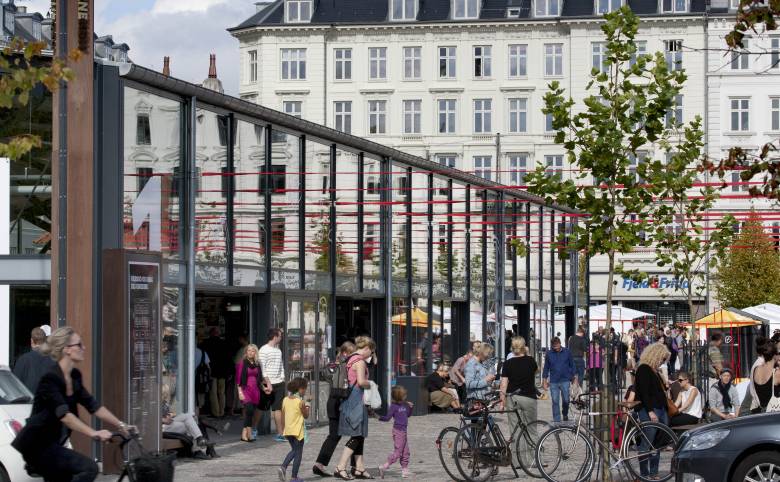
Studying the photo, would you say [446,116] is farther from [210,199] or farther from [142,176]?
[142,176]

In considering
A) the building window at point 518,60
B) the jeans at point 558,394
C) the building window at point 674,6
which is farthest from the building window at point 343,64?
the jeans at point 558,394

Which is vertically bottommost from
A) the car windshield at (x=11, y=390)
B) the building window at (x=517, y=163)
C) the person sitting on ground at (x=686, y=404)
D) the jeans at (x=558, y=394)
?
the jeans at (x=558, y=394)

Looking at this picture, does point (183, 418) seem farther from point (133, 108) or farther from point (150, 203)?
point (133, 108)

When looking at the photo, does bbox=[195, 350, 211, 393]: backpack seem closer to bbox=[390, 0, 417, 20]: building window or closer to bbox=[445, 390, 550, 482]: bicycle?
bbox=[445, 390, 550, 482]: bicycle

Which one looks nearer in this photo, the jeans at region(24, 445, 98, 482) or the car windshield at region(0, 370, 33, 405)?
the jeans at region(24, 445, 98, 482)

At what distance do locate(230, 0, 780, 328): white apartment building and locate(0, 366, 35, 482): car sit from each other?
194 ft

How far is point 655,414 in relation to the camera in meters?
16.8

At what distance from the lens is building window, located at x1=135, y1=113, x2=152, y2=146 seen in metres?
19.9

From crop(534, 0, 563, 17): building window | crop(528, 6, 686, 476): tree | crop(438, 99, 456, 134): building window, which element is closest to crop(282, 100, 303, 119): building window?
crop(438, 99, 456, 134): building window

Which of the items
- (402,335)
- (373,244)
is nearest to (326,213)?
(373,244)

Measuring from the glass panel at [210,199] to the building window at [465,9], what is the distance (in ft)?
179

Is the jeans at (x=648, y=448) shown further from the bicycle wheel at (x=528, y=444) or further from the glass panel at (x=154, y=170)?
the glass panel at (x=154, y=170)

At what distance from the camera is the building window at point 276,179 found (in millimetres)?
24884

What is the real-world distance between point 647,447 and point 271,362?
8269 mm
